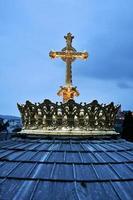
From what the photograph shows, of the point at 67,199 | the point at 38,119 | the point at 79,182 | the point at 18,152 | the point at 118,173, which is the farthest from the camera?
the point at 38,119

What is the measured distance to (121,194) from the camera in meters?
7.20

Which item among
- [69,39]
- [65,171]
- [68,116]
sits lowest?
[65,171]

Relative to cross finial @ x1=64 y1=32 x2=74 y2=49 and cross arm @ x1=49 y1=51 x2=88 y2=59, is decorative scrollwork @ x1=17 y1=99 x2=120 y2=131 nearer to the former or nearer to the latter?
cross arm @ x1=49 y1=51 x2=88 y2=59

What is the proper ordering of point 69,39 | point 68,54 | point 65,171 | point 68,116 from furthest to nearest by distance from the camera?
point 69,39 → point 68,54 → point 68,116 → point 65,171

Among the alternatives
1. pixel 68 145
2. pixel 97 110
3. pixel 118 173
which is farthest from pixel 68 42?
pixel 118 173

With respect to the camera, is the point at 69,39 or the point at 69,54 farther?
the point at 69,39

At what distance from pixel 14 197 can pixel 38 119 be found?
17.1ft

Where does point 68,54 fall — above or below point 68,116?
above

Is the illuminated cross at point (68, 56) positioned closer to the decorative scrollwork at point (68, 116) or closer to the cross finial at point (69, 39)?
the cross finial at point (69, 39)

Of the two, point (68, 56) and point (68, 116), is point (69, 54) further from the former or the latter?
point (68, 116)

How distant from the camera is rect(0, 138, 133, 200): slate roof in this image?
23.6ft

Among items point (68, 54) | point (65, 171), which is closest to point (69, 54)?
point (68, 54)

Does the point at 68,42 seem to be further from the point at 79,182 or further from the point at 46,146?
the point at 79,182

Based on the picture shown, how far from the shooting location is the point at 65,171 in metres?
8.24
